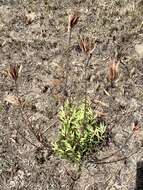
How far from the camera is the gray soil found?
393 centimetres

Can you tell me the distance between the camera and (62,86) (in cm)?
455

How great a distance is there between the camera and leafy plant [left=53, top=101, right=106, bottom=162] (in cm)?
386

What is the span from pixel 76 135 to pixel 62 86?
0.80m

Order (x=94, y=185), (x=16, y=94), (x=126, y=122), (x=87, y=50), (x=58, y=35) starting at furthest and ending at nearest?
(x=58, y=35)
(x=16, y=94)
(x=126, y=122)
(x=94, y=185)
(x=87, y=50)

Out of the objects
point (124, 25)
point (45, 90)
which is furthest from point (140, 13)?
point (45, 90)

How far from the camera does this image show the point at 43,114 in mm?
4355

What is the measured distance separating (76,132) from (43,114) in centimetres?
60

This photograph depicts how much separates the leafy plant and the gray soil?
0.40 feet

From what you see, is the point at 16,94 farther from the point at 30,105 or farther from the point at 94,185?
the point at 94,185

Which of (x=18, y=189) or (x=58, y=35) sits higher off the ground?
(x=58, y=35)

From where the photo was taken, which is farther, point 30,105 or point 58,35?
point 58,35

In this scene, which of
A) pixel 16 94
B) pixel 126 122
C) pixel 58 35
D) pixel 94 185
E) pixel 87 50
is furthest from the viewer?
pixel 58 35

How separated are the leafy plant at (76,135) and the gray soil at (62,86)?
0.12 m

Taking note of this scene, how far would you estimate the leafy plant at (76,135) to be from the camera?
152 inches
